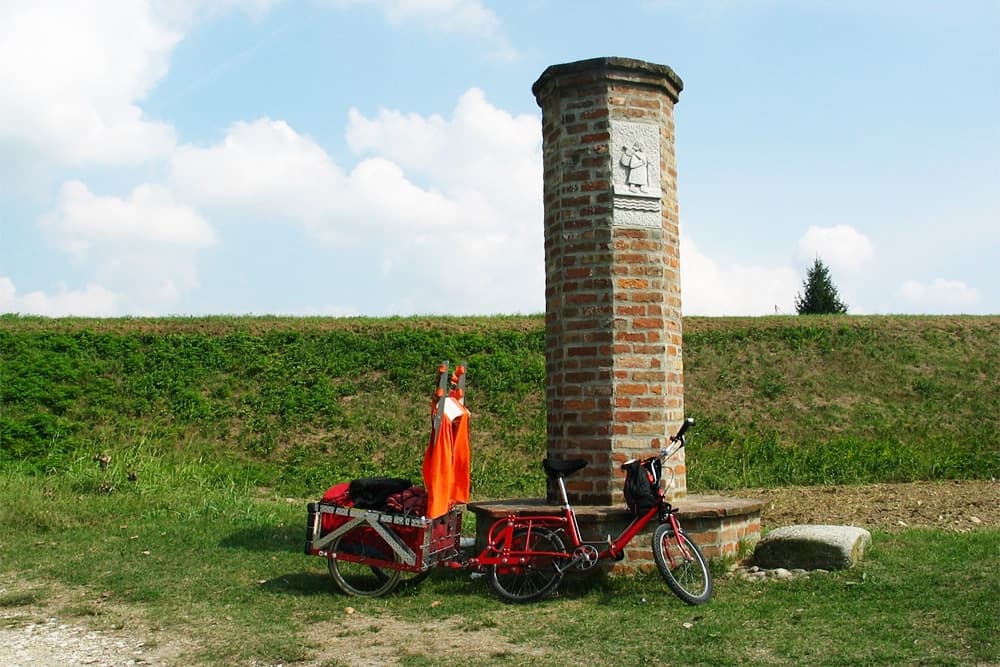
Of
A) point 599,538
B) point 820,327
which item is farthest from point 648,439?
point 820,327

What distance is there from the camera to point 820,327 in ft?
72.9

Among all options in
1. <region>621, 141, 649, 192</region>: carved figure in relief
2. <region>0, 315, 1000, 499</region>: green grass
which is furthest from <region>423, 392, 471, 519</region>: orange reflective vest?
<region>0, 315, 1000, 499</region>: green grass

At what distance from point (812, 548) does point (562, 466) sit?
2150 millimetres

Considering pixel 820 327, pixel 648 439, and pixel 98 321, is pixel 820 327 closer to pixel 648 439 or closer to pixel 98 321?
pixel 648 439

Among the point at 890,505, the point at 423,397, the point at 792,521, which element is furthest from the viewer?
the point at 423,397

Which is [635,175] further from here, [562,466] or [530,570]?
[530,570]

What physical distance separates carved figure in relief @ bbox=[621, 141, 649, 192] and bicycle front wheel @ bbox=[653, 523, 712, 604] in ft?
9.69

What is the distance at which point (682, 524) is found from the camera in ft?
23.8

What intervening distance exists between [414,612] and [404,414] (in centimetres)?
1096

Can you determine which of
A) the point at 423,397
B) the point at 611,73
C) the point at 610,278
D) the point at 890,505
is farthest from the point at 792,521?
the point at 423,397

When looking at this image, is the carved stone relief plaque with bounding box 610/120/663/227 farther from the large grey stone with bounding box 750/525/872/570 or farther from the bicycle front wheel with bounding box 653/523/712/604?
the large grey stone with bounding box 750/525/872/570

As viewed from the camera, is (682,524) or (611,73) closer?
(682,524)

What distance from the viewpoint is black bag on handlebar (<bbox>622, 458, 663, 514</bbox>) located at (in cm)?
683

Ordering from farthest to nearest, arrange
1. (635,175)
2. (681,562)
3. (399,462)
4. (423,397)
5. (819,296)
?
(819,296), (423,397), (399,462), (635,175), (681,562)
